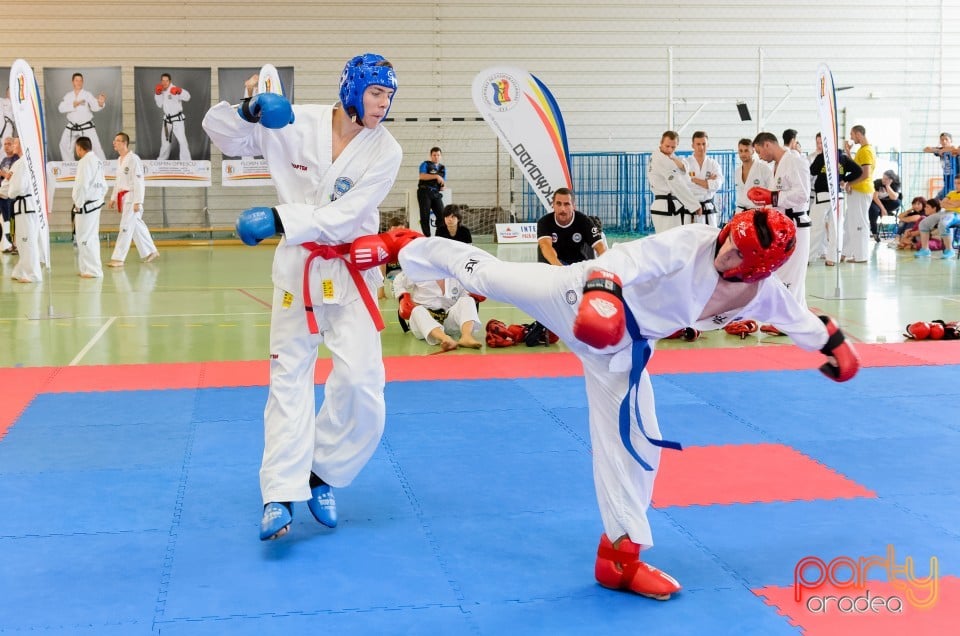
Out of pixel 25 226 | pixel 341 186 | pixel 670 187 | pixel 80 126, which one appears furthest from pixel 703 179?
pixel 80 126

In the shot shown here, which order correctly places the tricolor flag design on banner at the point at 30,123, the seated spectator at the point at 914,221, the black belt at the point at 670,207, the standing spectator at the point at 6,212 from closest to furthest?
1. the tricolor flag design on banner at the point at 30,123
2. the black belt at the point at 670,207
3. the standing spectator at the point at 6,212
4. the seated spectator at the point at 914,221

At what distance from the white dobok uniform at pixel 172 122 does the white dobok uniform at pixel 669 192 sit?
997 cm

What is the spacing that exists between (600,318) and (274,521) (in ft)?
5.91

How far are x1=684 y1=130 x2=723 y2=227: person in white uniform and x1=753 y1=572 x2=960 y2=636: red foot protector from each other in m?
7.64

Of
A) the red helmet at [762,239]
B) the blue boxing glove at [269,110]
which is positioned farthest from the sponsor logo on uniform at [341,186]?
the red helmet at [762,239]

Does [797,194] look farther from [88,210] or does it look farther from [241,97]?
[241,97]

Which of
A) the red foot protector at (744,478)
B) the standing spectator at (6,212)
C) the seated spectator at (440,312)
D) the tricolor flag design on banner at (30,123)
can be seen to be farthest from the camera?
the standing spectator at (6,212)

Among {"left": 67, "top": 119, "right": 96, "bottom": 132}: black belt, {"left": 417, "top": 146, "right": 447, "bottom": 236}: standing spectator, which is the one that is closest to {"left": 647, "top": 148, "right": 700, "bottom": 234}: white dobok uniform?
{"left": 417, "top": 146, "right": 447, "bottom": 236}: standing spectator

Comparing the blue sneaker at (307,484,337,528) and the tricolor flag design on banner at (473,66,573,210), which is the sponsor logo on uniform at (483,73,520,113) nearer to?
the tricolor flag design on banner at (473,66,573,210)

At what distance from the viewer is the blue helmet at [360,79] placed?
12.9 ft

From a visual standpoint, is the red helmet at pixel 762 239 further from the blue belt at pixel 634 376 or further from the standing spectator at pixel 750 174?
the standing spectator at pixel 750 174

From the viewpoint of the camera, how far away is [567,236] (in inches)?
336

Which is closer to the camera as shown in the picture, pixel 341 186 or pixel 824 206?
pixel 341 186

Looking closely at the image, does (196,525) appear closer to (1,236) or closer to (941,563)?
(941,563)
